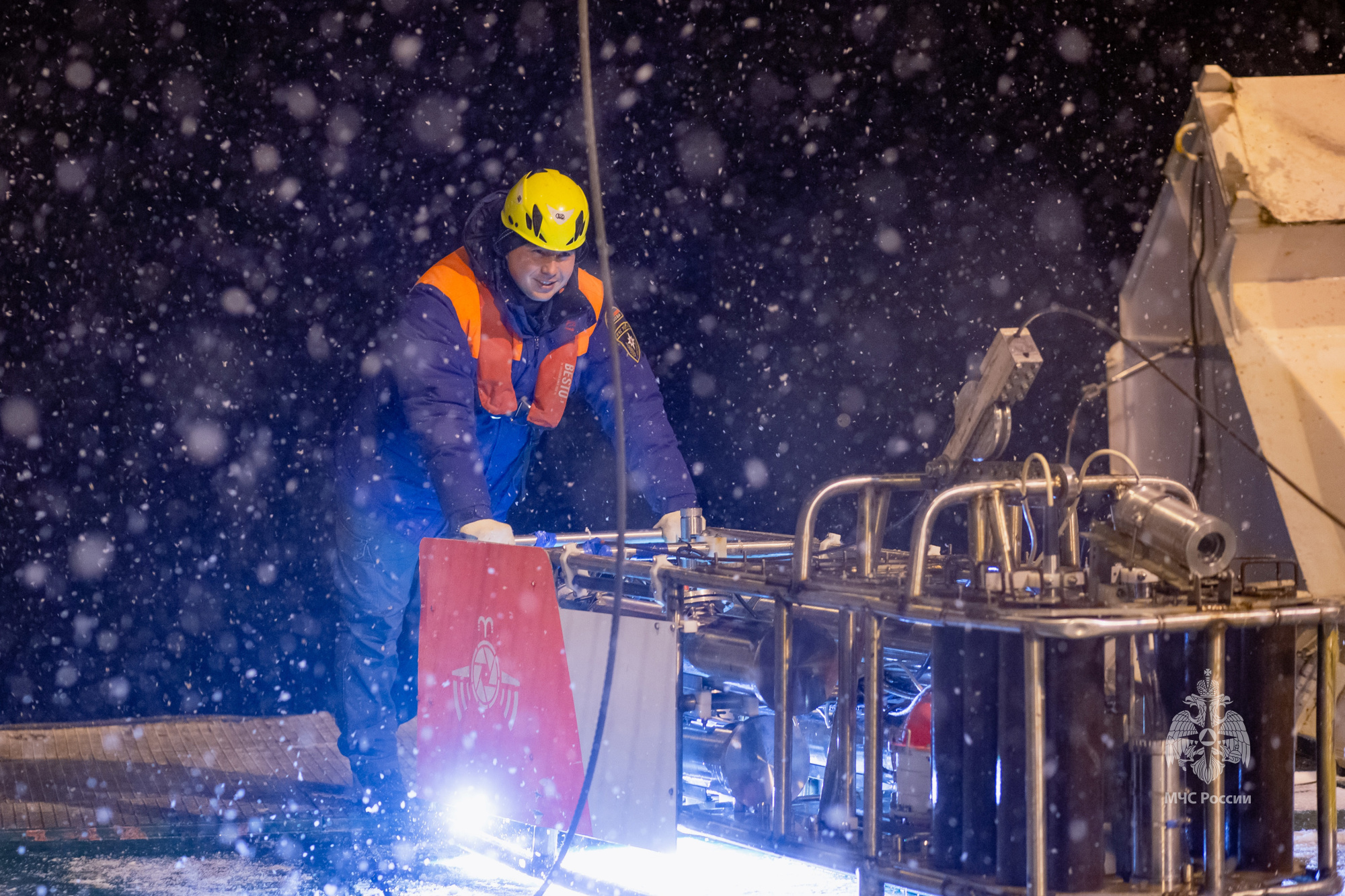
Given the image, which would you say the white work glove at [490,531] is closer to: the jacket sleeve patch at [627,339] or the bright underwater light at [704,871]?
the bright underwater light at [704,871]

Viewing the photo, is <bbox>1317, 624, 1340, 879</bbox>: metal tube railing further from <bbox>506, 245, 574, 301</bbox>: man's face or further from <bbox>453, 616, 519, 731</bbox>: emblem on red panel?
<bbox>506, 245, 574, 301</bbox>: man's face

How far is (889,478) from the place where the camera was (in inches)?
92.6

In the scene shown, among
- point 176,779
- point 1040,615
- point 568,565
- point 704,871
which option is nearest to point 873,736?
point 1040,615

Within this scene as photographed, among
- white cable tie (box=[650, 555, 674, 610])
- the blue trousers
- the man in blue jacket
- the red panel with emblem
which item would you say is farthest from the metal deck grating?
white cable tie (box=[650, 555, 674, 610])

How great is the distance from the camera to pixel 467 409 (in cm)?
315

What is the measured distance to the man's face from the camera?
3213mm

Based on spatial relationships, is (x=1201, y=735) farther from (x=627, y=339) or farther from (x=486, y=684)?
(x=627, y=339)

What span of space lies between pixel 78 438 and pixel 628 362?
2.02m

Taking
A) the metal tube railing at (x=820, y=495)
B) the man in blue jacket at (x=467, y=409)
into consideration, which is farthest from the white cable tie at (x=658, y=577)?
the man in blue jacket at (x=467, y=409)

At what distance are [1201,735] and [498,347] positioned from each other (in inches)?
81.2

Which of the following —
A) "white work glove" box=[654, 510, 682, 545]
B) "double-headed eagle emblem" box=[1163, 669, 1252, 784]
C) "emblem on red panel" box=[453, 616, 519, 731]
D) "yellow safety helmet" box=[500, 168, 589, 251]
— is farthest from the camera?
"yellow safety helmet" box=[500, 168, 589, 251]

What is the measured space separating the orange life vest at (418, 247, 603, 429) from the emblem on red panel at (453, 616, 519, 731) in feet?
2.82

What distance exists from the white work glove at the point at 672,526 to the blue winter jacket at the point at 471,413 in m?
0.28

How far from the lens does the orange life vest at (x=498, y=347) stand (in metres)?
3.25
